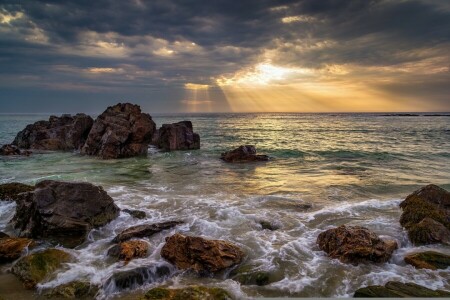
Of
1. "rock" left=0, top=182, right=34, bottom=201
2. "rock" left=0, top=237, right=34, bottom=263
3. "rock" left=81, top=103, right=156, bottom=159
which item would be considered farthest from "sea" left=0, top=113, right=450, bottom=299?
"rock" left=81, top=103, right=156, bottom=159

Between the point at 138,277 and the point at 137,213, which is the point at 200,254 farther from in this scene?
the point at 137,213

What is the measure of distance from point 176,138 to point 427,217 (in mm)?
29544

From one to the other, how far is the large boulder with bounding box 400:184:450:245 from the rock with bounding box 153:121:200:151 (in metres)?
27.3

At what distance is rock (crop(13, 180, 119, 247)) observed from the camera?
34.7ft

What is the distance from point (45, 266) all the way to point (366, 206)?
39.4 feet

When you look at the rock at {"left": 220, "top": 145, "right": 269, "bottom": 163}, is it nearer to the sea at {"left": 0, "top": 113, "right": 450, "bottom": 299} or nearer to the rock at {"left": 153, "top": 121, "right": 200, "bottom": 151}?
the sea at {"left": 0, "top": 113, "right": 450, "bottom": 299}

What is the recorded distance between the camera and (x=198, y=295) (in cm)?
663

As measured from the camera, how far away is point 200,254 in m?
8.55

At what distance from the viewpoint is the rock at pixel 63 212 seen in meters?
10.6

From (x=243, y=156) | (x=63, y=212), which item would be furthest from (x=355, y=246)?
(x=243, y=156)

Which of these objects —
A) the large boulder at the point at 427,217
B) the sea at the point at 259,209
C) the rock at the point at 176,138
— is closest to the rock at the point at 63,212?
the sea at the point at 259,209

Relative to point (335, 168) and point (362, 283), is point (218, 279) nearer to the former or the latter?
point (362, 283)

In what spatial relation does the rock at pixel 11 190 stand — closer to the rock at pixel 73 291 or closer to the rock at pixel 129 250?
the rock at pixel 129 250

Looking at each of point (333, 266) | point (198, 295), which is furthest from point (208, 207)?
point (198, 295)
